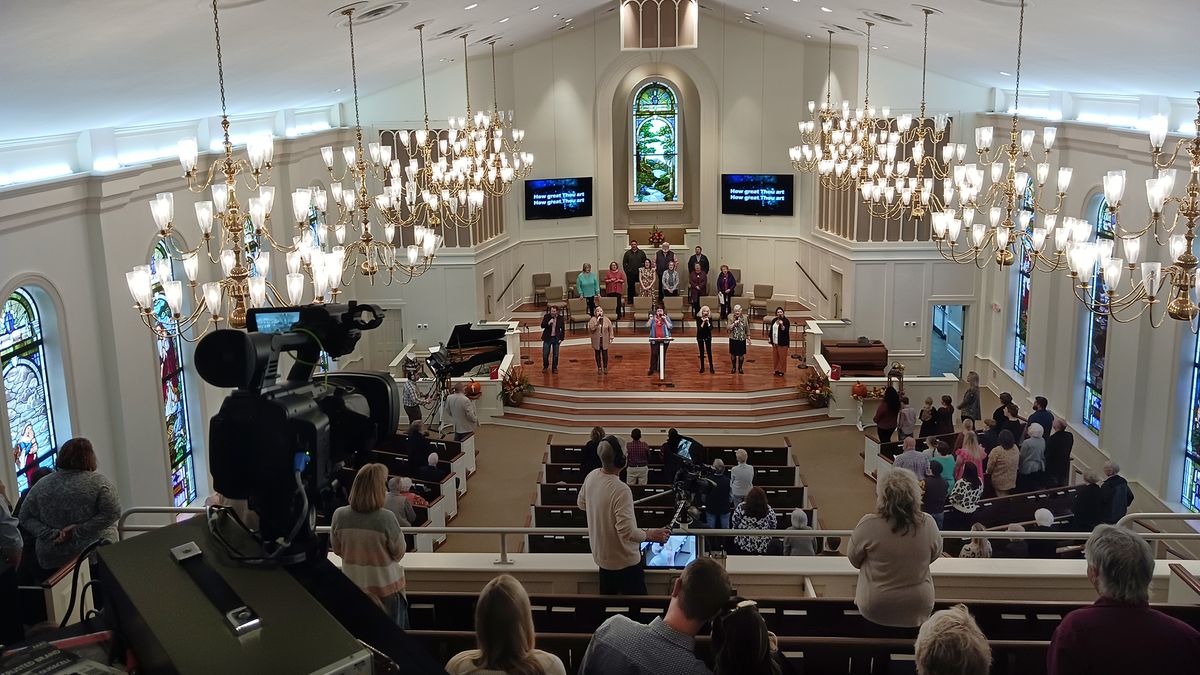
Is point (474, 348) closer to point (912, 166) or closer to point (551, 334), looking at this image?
point (551, 334)

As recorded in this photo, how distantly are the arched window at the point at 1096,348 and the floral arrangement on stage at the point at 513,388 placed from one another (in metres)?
8.86

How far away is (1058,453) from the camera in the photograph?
11945mm

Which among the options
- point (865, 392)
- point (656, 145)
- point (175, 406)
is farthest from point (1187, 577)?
point (656, 145)

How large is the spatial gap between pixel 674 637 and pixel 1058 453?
9.96 meters

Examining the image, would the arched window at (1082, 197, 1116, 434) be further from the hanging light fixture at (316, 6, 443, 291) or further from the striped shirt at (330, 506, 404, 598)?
the striped shirt at (330, 506, 404, 598)

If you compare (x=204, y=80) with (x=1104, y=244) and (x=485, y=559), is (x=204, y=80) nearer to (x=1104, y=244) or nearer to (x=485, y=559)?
(x=485, y=559)

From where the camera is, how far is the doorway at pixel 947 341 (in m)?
21.7

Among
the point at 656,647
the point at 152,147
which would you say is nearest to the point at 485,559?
the point at 656,647

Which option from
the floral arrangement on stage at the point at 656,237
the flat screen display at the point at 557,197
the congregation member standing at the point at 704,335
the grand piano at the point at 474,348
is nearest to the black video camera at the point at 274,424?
the grand piano at the point at 474,348

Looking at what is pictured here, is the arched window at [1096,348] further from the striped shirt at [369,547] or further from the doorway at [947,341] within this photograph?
the striped shirt at [369,547]

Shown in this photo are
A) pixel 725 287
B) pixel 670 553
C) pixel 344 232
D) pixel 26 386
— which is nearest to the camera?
pixel 670 553

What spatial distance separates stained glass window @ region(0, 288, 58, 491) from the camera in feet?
30.7

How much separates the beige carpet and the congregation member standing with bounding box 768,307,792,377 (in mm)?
1837

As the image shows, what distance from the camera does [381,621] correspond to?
7.55 ft
